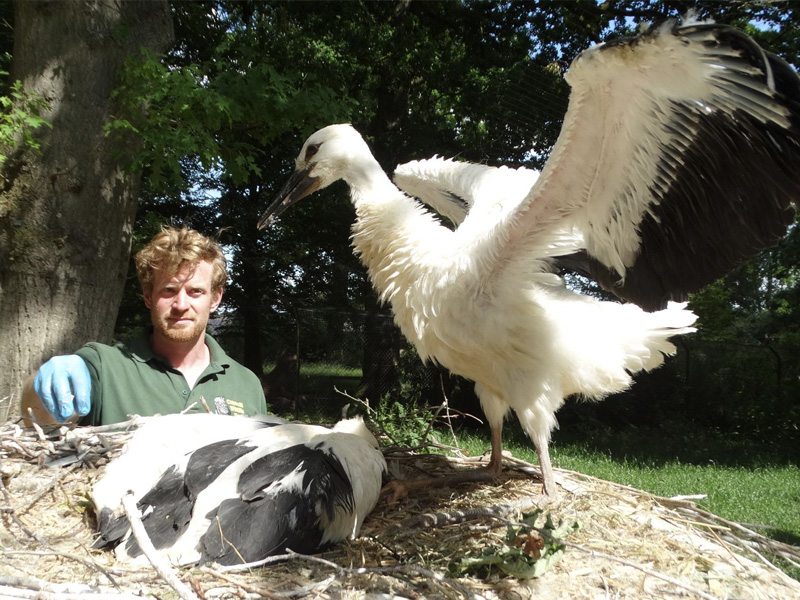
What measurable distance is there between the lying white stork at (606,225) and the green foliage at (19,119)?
6.17ft

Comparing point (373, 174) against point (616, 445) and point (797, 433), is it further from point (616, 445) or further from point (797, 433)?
point (797, 433)

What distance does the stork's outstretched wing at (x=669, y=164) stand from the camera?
199 centimetres

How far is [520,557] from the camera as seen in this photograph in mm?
1778

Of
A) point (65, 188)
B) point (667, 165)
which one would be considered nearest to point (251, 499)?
point (667, 165)

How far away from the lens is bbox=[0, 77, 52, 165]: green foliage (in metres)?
3.71

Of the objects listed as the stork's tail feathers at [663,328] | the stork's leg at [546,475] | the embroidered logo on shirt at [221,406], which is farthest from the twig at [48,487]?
the stork's tail feathers at [663,328]

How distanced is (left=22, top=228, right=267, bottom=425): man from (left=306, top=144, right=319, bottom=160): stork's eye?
1062 millimetres

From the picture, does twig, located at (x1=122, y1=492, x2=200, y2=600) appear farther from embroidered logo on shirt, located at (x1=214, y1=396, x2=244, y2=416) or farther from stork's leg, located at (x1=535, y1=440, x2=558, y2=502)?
stork's leg, located at (x1=535, y1=440, x2=558, y2=502)

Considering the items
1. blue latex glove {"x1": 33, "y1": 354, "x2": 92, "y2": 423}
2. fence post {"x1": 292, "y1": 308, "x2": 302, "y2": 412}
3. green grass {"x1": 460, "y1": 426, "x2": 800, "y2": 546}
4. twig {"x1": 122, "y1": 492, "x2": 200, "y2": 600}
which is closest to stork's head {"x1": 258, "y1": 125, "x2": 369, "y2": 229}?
blue latex glove {"x1": 33, "y1": 354, "x2": 92, "y2": 423}

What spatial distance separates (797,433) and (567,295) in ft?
27.9

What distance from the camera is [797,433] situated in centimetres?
961

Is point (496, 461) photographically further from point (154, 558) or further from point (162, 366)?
point (154, 558)

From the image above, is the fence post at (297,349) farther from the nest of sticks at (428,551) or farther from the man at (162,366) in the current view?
the nest of sticks at (428,551)

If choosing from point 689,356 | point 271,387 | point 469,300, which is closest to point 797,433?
point 689,356
